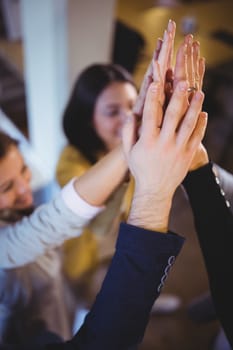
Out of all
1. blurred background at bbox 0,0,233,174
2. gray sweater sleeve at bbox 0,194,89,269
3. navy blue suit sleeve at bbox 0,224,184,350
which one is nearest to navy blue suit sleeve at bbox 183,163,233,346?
navy blue suit sleeve at bbox 0,224,184,350

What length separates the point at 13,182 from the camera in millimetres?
662

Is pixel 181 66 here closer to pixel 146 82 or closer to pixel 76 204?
pixel 146 82

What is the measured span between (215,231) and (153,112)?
180 mm

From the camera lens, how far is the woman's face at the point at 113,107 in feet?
2.87

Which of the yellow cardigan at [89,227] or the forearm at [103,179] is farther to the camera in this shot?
the yellow cardigan at [89,227]

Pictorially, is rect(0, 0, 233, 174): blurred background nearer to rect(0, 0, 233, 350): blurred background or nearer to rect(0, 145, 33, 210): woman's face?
rect(0, 0, 233, 350): blurred background

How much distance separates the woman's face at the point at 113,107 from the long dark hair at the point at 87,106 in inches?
0.6

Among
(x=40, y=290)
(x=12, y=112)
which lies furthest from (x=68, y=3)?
(x=12, y=112)

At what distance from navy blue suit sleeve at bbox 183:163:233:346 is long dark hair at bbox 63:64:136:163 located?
52cm

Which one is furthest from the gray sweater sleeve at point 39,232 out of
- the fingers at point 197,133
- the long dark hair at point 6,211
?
the fingers at point 197,133

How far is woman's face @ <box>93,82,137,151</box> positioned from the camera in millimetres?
874

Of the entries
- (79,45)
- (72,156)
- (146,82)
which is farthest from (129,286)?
(79,45)

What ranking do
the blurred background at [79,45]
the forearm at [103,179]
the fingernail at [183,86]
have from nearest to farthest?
the fingernail at [183,86], the forearm at [103,179], the blurred background at [79,45]

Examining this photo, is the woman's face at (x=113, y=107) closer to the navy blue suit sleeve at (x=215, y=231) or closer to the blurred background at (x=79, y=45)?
the blurred background at (x=79, y=45)
